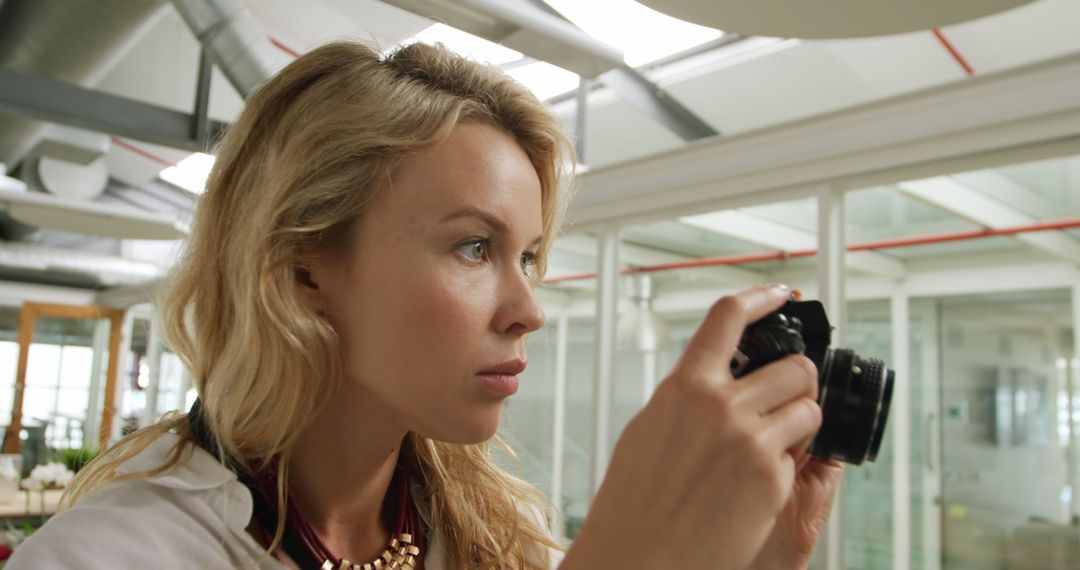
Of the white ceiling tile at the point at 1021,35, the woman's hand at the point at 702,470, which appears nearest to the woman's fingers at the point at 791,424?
the woman's hand at the point at 702,470

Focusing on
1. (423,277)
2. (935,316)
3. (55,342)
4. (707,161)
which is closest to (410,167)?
(423,277)

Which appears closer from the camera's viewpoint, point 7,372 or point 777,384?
point 777,384

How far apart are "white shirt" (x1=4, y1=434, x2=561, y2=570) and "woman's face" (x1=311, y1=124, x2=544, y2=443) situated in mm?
149

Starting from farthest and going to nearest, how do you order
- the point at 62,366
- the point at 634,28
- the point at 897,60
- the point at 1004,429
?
the point at 62,366 < the point at 634,28 < the point at 897,60 < the point at 1004,429

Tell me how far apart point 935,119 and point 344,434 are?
193 centimetres

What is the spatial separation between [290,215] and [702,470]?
53cm

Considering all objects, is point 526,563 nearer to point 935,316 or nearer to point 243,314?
point 243,314

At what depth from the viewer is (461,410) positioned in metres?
0.77

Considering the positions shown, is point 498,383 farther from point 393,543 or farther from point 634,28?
point 634,28

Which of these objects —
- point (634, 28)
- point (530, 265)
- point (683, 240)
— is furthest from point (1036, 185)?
point (530, 265)

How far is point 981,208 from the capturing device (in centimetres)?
248

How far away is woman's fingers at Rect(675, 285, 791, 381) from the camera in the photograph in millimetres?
511

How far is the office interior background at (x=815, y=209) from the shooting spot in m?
2.21

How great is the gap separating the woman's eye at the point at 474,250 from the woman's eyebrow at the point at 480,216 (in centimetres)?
2
